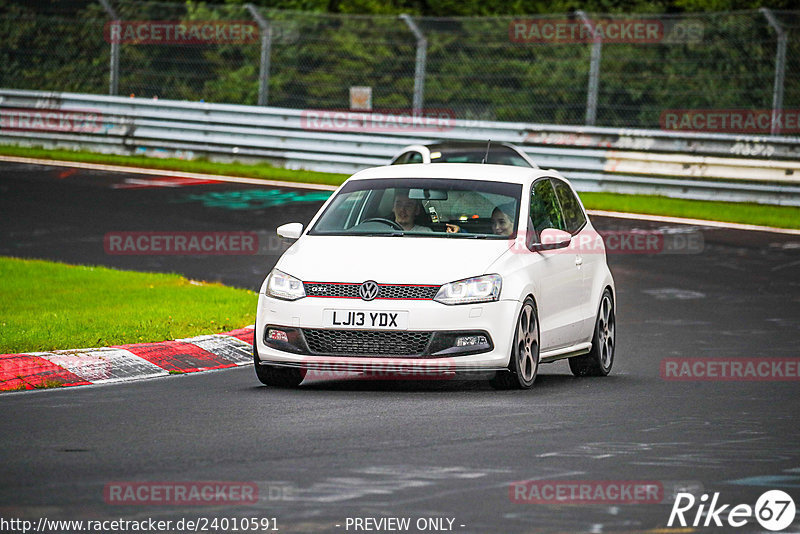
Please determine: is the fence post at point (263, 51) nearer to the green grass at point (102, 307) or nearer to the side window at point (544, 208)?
the green grass at point (102, 307)

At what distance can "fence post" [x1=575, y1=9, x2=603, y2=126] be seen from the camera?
2598cm

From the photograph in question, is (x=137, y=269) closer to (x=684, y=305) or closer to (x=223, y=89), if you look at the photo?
(x=684, y=305)

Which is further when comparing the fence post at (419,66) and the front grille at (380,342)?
the fence post at (419,66)

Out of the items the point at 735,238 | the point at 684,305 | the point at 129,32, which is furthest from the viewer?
the point at 129,32

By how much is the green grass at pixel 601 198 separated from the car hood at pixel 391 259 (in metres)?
13.6

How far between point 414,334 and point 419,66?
701 inches

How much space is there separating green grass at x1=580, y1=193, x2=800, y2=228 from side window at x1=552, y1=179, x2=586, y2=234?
11261 millimetres

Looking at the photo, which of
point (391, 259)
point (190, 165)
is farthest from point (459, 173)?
point (190, 165)

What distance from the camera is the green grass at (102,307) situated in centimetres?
1220

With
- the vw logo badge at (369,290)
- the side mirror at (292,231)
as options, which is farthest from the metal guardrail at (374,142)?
the vw logo badge at (369,290)

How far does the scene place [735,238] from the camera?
71.5ft

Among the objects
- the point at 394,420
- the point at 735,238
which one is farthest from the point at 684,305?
the point at 394,420

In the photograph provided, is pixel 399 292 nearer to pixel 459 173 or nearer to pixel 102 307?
pixel 459 173

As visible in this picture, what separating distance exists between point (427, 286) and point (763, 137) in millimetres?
16081
